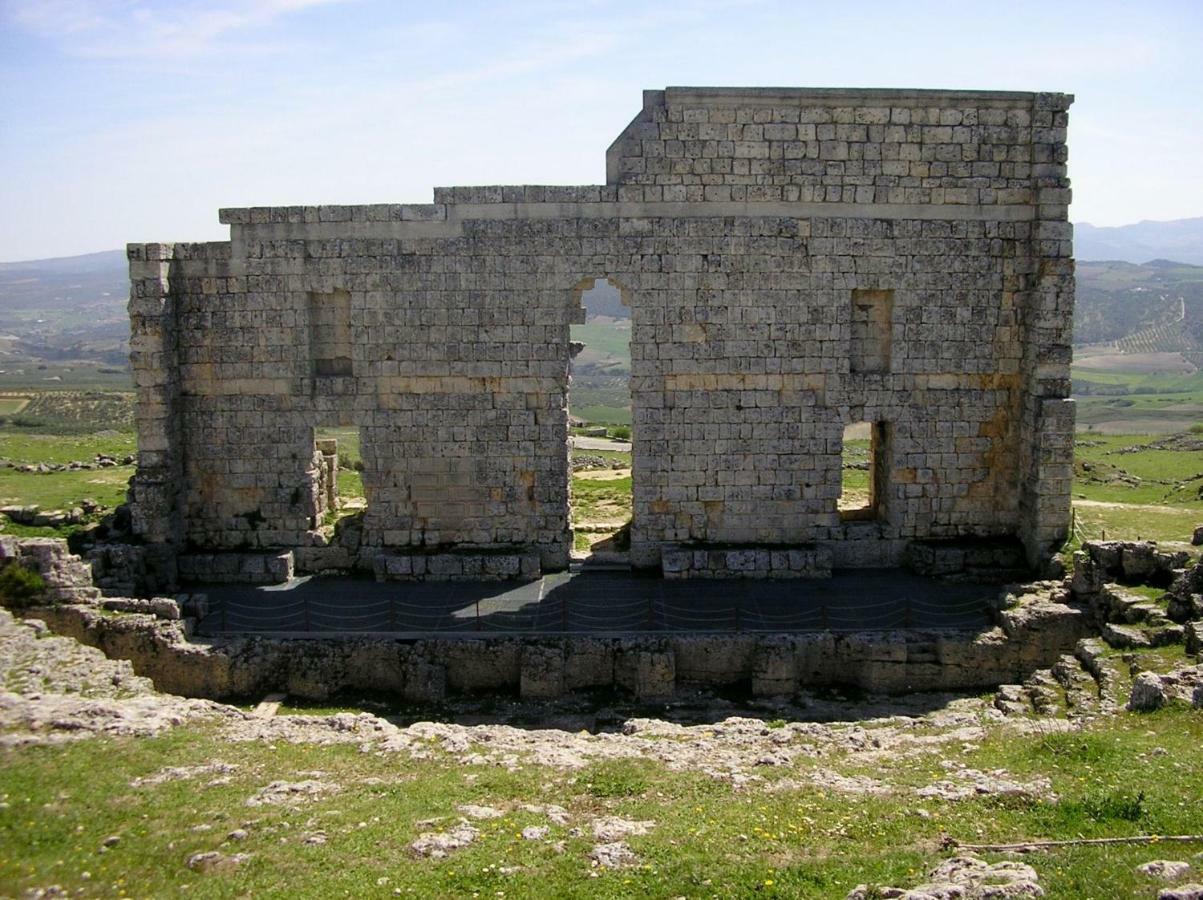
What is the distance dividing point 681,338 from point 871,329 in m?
3.43

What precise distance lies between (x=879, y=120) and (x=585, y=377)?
87.5m

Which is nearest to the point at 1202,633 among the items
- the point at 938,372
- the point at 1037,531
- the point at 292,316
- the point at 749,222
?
the point at 1037,531

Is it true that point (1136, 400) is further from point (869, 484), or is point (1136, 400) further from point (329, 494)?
point (329, 494)

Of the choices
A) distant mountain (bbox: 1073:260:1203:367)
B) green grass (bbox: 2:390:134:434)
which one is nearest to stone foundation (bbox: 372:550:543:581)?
green grass (bbox: 2:390:134:434)

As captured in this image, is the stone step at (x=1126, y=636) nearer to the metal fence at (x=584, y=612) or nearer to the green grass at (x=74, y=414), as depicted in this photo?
the metal fence at (x=584, y=612)

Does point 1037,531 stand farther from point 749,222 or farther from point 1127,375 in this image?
point 1127,375

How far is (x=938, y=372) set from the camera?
1880cm

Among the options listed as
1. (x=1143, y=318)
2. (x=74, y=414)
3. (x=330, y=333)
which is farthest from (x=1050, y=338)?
(x=1143, y=318)

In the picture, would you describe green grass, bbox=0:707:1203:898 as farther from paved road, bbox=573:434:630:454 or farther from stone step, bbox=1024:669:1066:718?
paved road, bbox=573:434:630:454

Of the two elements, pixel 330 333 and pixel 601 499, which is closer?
pixel 330 333

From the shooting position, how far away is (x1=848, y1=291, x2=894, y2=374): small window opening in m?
18.9

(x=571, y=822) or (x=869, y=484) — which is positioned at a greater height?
(x=869, y=484)

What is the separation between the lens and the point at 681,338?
1848cm

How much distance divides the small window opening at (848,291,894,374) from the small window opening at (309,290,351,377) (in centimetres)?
889
